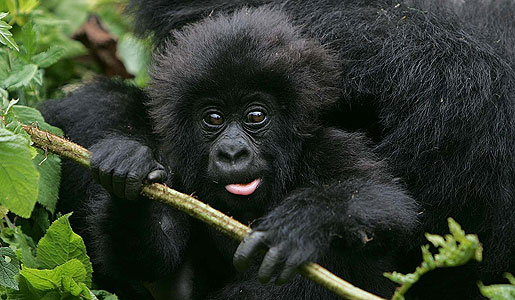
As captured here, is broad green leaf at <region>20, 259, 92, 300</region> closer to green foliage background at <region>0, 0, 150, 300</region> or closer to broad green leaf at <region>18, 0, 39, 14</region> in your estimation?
green foliage background at <region>0, 0, 150, 300</region>

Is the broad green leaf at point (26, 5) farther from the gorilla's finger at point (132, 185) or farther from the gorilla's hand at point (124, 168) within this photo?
the gorilla's finger at point (132, 185)

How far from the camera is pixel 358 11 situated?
411cm

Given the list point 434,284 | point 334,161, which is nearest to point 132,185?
point 334,161

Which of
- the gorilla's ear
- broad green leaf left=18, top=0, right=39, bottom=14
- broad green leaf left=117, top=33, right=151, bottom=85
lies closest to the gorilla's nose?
the gorilla's ear

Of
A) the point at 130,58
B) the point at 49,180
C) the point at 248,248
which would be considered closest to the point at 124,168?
the point at 248,248

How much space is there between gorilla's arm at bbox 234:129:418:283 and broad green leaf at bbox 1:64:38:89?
1.59 m

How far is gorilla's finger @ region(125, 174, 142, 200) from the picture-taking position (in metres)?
3.16

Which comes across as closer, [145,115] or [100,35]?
[145,115]

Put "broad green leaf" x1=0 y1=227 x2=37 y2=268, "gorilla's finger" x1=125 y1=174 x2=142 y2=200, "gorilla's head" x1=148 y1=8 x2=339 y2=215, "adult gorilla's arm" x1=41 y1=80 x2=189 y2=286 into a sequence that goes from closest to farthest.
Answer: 1. "gorilla's finger" x1=125 y1=174 x2=142 y2=200
2. "adult gorilla's arm" x1=41 y1=80 x2=189 y2=286
3. "gorilla's head" x1=148 y1=8 x2=339 y2=215
4. "broad green leaf" x1=0 y1=227 x2=37 y2=268

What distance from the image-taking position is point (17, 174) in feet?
9.32

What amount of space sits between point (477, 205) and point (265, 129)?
111 cm

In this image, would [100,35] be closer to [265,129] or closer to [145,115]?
[145,115]

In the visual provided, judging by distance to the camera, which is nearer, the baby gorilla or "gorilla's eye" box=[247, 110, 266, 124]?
the baby gorilla

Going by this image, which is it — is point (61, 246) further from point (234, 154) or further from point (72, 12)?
point (72, 12)
